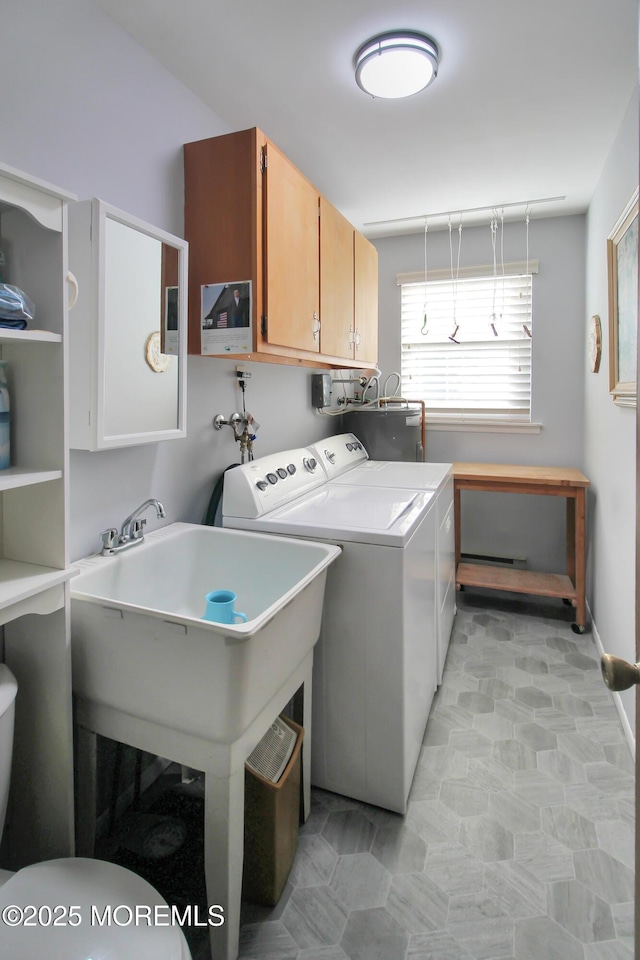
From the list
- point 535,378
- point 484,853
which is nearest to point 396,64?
point 535,378

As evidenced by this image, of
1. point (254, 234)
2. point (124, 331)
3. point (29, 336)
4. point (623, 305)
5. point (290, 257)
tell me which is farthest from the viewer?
point (623, 305)

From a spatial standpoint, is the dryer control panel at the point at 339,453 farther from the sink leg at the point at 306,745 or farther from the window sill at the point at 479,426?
the sink leg at the point at 306,745

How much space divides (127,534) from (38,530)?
405 millimetres

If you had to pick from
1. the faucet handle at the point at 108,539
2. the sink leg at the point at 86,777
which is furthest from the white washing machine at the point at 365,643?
the sink leg at the point at 86,777

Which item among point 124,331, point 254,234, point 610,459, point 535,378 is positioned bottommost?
point 610,459

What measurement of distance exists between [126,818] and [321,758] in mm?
650

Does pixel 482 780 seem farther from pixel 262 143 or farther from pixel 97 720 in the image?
pixel 262 143

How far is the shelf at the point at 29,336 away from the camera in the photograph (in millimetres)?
985

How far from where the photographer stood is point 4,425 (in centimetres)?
112

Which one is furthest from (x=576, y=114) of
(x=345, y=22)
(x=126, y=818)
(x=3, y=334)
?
(x=126, y=818)

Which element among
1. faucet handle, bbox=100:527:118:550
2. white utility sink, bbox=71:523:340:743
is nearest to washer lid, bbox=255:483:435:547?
white utility sink, bbox=71:523:340:743

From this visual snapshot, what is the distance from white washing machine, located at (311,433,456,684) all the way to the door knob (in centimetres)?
154

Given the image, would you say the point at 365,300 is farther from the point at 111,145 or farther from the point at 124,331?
the point at 124,331

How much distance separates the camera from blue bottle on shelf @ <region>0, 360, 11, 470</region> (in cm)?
111
